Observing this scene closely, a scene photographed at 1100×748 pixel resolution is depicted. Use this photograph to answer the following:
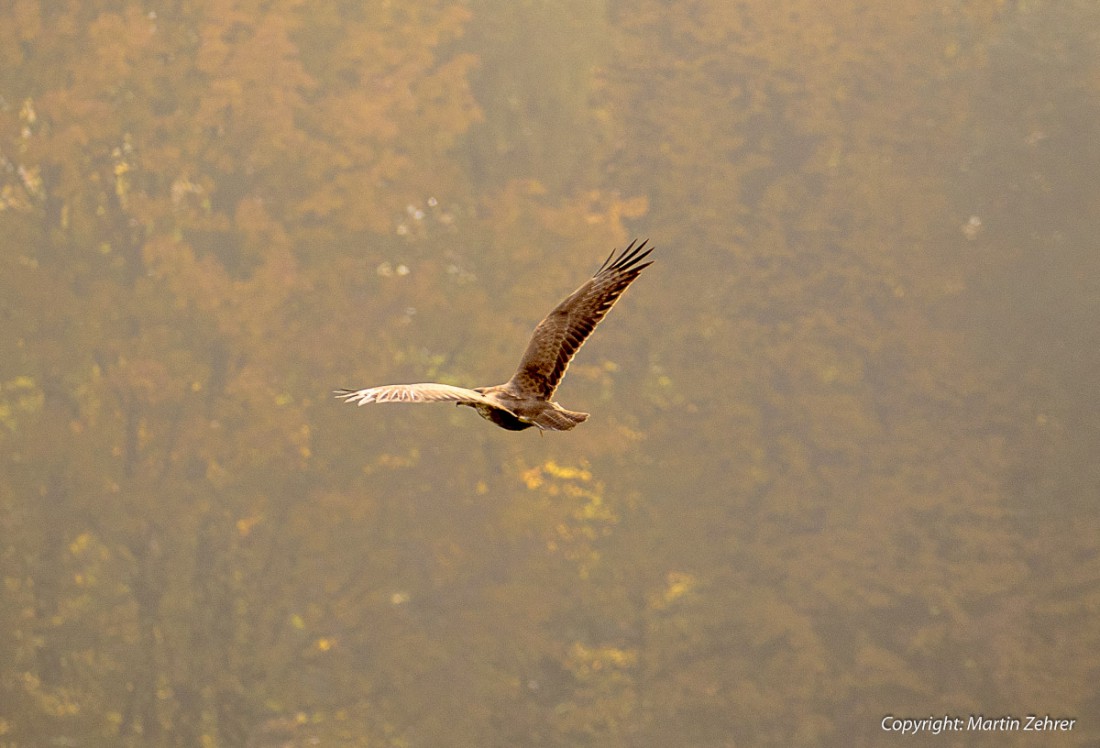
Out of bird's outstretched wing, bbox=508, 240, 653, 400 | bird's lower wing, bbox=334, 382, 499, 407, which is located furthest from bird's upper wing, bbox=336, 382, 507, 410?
bird's outstretched wing, bbox=508, 240, 653, 400

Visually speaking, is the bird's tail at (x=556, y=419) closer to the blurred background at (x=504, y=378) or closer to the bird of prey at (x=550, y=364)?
the bird of prey at (x=550, y=364)

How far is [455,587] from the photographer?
1931 centimetres

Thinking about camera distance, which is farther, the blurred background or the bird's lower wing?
the blurred background

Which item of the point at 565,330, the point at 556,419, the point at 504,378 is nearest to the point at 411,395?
the point at 556,419

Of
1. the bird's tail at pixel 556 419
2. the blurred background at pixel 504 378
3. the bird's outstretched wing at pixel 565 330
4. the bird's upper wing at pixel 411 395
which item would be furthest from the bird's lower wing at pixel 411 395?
the blurred background at pixel 504 378

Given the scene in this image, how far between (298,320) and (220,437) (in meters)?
1.97

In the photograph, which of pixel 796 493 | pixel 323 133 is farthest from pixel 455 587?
pixel 323 133

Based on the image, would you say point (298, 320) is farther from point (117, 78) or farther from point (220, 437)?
point (117, 78)

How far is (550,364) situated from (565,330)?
0.25 meters

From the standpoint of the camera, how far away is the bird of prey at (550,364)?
224 inches

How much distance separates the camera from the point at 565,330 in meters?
6.55

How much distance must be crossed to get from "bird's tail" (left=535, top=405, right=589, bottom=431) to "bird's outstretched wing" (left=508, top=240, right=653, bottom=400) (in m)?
0.33

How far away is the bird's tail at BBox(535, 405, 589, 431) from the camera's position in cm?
569

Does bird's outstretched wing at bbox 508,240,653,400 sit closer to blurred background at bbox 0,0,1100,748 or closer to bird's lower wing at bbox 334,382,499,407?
bird's lower wing at bbox 334,382,499,407
